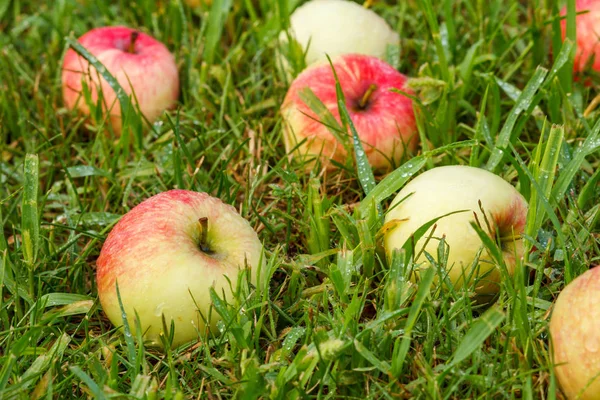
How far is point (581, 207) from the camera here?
6.72ft

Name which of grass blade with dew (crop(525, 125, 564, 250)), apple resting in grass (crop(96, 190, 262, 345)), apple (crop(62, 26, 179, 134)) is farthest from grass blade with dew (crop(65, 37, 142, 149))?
grass blade with dew (crop(525, 125, 564, 250))

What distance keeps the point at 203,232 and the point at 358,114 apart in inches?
27.5

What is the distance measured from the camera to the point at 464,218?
1.80 metres

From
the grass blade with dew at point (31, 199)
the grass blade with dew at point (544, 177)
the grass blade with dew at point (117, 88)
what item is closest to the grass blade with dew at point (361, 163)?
the grass blade with dew at point (544, 177)

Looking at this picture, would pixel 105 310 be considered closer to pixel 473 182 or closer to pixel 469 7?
pixel 473 182

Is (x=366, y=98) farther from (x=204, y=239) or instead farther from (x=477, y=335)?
(x=477, y=335)

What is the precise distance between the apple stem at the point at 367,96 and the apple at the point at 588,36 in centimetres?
71

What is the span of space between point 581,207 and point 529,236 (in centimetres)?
32

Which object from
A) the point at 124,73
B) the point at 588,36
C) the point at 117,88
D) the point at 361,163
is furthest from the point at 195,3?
the point at 588,36

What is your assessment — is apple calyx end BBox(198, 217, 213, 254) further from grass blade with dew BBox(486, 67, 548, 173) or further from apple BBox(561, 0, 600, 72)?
apple BBox(561, 0, 600, 72)

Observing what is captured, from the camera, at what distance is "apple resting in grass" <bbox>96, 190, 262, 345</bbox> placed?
1.73 metres

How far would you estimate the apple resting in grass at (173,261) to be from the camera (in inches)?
68.2

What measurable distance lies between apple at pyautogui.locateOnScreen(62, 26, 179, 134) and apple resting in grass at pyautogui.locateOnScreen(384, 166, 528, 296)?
1040 millimetres

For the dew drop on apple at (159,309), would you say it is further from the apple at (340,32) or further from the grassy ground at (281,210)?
the apple at (340,32)
